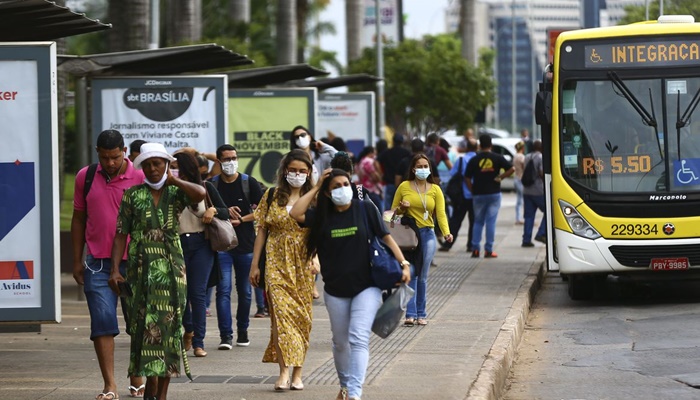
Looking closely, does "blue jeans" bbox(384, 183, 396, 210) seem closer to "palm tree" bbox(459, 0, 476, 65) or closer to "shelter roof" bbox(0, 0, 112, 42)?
"shelter roof" bbox(0, 0, 112, 42)

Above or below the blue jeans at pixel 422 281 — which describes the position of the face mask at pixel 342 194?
above

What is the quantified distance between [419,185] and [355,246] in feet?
16.8

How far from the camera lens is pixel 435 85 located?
46562mm

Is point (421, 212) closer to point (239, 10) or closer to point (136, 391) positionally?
point (136, 391)

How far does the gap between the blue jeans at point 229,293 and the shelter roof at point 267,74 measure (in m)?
6.67

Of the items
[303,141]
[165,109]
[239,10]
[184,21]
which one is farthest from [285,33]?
[303,141]

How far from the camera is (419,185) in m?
13.6

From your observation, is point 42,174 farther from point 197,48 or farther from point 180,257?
point 197,48

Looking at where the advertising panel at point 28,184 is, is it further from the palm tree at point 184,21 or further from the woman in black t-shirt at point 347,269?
the palm tree at point 184,21

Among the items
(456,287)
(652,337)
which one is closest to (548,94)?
(456,287)

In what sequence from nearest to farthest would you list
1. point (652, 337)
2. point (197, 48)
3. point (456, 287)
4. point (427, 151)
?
point (652, 337) < point (197, 48) < point (456, 287) < point (427, 151)

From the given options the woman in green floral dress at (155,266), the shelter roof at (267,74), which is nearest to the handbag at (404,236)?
the woman in green floral dress at (155,266)

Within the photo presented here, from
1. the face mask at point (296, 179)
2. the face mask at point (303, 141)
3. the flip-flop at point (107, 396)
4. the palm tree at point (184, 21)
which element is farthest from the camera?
the palm tree at point (184, 21)

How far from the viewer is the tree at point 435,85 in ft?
153
